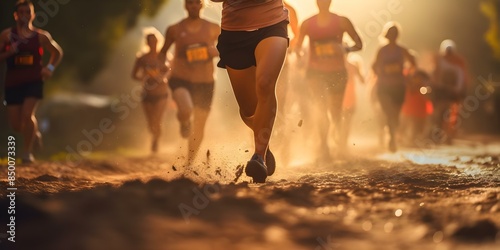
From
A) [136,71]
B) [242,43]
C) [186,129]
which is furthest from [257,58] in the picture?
[136,71]

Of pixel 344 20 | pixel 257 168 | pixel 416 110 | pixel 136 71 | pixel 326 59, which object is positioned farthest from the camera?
pixel 416 110

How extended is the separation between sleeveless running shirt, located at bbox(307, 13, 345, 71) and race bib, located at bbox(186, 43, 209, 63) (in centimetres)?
184

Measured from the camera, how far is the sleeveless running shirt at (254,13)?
7488 millimetres

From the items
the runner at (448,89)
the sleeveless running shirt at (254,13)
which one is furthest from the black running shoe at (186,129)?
the runner at (448,89)

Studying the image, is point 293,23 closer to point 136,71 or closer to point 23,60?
point 23,60

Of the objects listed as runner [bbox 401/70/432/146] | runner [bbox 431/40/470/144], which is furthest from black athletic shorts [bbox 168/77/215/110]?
runner [bbox 431/40/470/144]

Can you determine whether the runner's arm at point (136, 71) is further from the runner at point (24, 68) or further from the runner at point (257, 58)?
the runner at point (257, 58)

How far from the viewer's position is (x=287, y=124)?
491 inches

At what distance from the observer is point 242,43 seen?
7.61 metres

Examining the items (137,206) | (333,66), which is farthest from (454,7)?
(137,206)

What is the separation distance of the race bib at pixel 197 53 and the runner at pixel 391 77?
194 inches

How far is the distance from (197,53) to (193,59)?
0.10 metres

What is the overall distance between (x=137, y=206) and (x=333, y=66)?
8.65 metres

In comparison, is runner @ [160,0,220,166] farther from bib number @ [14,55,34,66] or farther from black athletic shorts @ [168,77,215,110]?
bib number @ [14,55,34,66]
